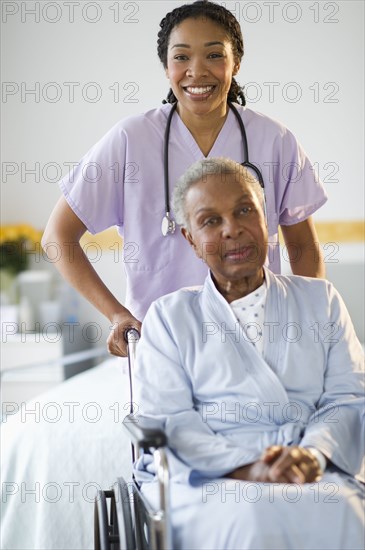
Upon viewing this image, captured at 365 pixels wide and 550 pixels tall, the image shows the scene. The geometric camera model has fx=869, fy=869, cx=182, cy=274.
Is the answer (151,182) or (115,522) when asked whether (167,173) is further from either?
(115,522)

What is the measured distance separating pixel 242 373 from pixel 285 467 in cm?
25

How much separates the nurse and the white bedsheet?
0.87 feet

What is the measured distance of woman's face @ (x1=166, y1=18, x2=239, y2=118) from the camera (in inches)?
82.4

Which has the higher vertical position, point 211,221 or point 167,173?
point 167,173

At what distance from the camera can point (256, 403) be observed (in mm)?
1713

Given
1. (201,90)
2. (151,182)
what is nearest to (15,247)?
(151,182)

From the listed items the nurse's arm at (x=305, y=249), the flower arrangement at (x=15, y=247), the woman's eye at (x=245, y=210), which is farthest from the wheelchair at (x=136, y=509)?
the flower arrangement at (x=15, y=247)

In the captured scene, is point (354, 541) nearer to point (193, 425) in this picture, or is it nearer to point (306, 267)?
point (193, 425)

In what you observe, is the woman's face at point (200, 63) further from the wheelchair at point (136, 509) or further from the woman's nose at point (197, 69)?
the wheelchair at point (136, 509)

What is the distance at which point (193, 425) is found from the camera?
1694mm

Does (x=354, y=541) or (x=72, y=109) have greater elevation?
(x=72, y=109)

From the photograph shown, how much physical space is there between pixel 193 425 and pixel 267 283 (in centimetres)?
35

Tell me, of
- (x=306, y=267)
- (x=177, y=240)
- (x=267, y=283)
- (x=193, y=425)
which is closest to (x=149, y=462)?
(x=193, y=425)

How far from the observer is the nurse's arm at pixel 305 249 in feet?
7.55
